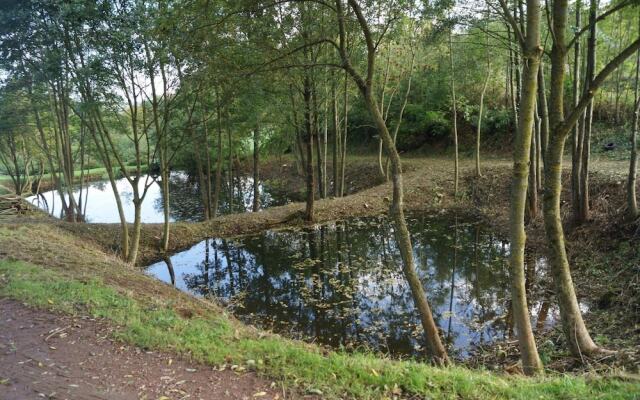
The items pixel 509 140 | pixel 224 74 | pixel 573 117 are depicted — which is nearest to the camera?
pixel 573 117

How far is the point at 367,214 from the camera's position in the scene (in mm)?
15875

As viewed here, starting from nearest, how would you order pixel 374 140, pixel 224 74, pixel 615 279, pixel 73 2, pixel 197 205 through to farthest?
pixel 224 74
pixel 615 279
pixel 73 2
pixel 197 205
pixel 374 140

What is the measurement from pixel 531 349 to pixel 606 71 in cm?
307

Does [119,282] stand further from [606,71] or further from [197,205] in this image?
[197,205]

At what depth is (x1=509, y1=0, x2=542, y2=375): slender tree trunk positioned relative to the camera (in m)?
4.21

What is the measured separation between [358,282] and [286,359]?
5.18 meters

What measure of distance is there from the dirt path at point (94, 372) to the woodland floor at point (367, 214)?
0.02m

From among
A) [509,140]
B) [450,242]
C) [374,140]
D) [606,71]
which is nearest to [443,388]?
[606,71]

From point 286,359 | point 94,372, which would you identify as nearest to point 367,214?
point 286,359

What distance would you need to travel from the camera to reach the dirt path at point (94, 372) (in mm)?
3857

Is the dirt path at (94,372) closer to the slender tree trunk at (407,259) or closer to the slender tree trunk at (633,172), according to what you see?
the slender tree trunk at (407,259)

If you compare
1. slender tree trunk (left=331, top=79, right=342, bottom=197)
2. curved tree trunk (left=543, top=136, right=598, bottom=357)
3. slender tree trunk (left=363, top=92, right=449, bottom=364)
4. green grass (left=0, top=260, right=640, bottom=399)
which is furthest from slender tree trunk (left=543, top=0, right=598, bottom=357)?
slender tree trunk (left=331, top=79, right=342, bottom=197)

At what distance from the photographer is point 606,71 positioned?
13.6 feet

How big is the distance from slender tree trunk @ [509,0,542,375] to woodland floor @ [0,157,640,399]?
588mm
